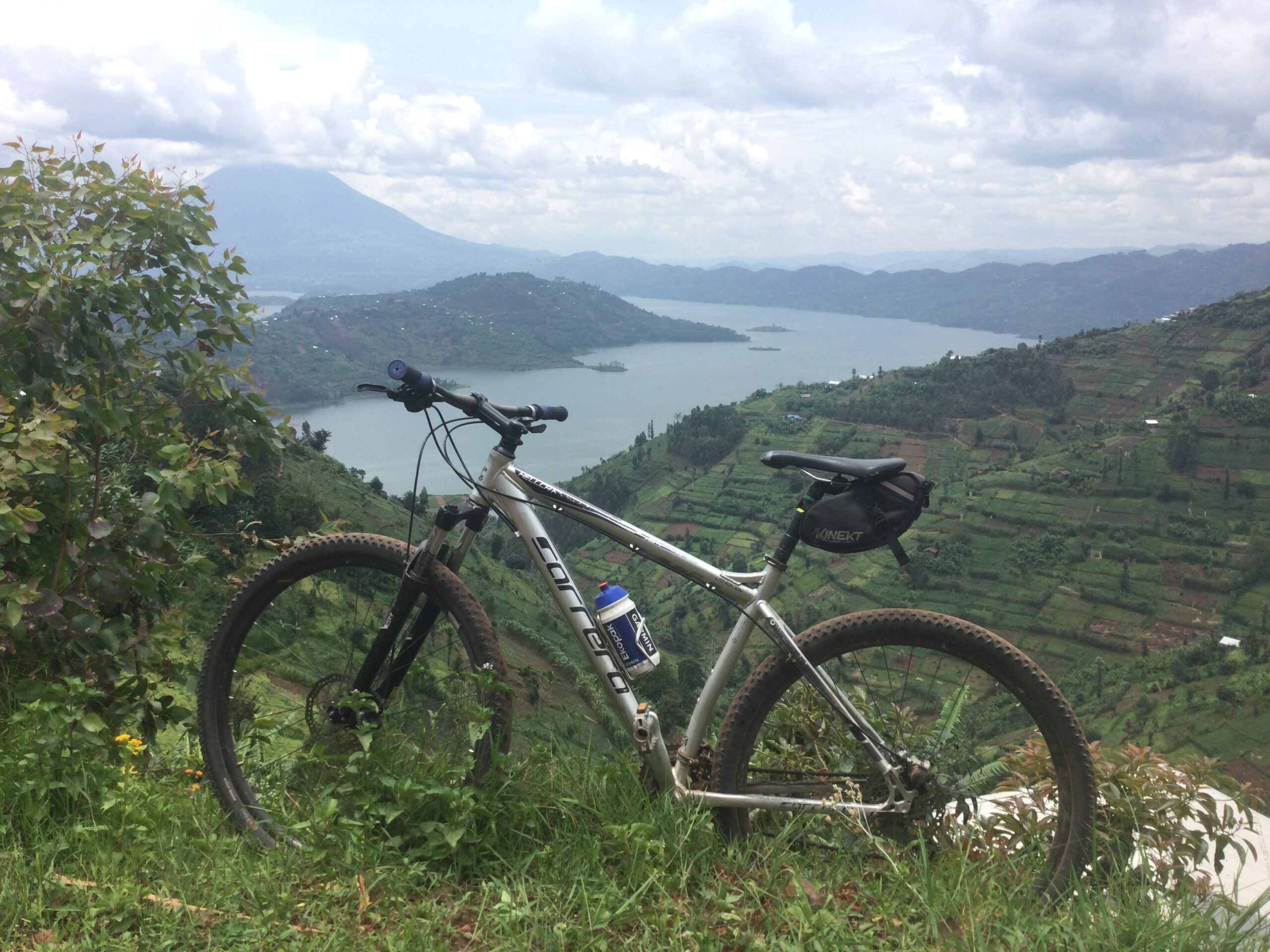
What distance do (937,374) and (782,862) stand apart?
69421 millimetres

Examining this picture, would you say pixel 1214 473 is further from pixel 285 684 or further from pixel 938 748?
pixel 285 684

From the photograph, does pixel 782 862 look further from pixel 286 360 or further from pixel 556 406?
pixel 286 360

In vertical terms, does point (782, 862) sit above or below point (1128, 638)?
above

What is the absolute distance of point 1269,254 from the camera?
12456 cm

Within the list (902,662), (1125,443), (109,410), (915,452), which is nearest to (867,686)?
(902,662)

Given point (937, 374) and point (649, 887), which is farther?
point (937, 374)

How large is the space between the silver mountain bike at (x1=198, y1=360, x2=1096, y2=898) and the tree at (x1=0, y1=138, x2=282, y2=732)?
504 mm

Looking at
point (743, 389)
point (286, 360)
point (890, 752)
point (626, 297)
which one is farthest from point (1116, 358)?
point (626, 297)

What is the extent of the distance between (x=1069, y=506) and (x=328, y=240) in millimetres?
129837

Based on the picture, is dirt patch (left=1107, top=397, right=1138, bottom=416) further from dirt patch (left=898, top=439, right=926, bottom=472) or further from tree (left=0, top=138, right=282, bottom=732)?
tree (left=0, top=138, right=282, bottom=732)

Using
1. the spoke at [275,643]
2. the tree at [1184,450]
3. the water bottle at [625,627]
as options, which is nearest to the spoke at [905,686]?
the water bottle at [625,627]

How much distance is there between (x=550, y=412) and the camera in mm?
2400

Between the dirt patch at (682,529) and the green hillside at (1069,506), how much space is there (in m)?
0.18

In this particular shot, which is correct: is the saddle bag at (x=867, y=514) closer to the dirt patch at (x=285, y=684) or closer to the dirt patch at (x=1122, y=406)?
the dirt patch at (x=285, y=684)
